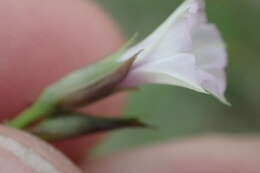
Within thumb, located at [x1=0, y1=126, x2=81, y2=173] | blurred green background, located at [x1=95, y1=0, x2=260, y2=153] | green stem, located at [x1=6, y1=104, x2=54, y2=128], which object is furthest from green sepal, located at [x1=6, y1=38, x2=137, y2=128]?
blurred green background, located at [x1=95, y1=0, x2=260, y2=153]

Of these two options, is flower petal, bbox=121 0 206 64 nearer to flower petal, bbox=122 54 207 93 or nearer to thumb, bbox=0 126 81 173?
flower petal, bbox=122 54 207 93

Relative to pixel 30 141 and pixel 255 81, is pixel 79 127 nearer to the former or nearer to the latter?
pixel 30 141

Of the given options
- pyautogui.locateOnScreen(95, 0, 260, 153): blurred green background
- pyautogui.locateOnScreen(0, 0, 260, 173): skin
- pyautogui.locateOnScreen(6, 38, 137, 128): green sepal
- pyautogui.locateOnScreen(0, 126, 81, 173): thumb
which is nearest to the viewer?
pyautogui.locateOnScreen(0, 126, 81, 173): thumb

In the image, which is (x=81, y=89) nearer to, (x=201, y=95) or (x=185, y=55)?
(x=185, y=55)

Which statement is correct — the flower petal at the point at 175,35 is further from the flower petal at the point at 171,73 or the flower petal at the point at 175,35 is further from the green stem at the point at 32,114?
the green stem at the point at 32,114

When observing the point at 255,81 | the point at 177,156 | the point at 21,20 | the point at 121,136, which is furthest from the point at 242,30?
the point at 21,20
